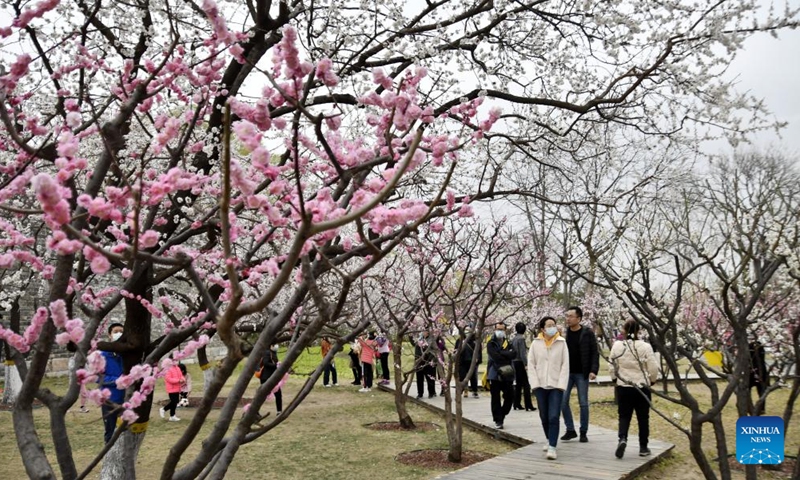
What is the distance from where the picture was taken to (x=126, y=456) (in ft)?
8.43

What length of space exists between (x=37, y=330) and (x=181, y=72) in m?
1.37

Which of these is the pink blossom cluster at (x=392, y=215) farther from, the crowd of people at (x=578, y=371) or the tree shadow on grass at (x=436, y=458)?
the tree shadow on grass at (x=436, y=458)

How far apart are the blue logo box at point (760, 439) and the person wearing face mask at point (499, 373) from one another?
18.4 ft

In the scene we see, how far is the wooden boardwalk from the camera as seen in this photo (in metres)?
6.47

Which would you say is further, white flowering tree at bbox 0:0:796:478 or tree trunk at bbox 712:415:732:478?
tree trunk at bbox 712:415:732:478

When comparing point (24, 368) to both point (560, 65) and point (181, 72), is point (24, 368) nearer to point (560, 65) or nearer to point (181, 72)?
point (181, 72)

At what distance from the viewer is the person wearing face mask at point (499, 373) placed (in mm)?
9570

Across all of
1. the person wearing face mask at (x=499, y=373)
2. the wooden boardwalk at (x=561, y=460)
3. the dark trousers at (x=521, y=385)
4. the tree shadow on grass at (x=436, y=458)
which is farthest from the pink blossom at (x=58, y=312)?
the dark trousers at (x=521, y=385)

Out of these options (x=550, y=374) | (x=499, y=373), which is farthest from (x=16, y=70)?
(x=499, y=373)

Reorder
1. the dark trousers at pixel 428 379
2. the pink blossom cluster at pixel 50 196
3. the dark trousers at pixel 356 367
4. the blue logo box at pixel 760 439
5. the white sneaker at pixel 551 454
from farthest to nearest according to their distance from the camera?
the dark trousers at pixel 356 367 → the dark trousers at pixel 428 379 → the white sneaker at pixel 551 454 → the blue logo box at pixel 760 439 → the pink blossom cluster at pixel 50 196

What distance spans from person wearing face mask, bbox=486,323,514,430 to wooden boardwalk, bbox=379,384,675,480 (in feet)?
0.85

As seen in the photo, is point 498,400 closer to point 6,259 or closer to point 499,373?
point 499,373

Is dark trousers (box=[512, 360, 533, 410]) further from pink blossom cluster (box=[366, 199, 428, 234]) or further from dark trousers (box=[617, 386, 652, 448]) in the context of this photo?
pink blossom cluster (box=[366, 199, 428, 234])

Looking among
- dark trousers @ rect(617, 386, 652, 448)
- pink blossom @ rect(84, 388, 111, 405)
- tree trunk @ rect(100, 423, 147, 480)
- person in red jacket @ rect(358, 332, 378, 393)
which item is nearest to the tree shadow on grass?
dark trousers @ rect(617, 386, 652, 448)
